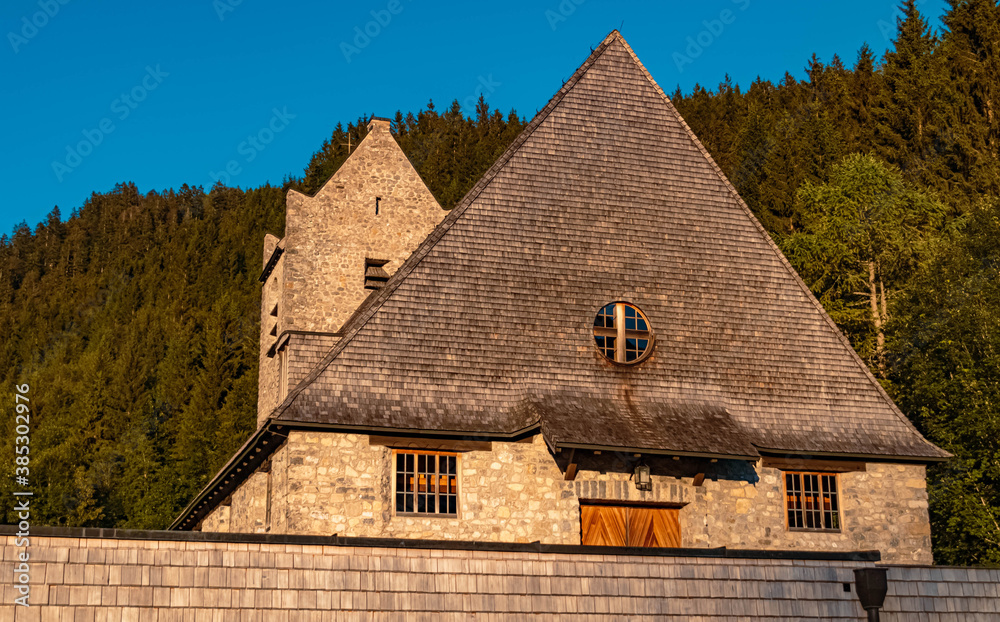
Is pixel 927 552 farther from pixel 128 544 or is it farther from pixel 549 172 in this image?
pixel 128 544

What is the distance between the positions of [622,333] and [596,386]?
44.0 inches

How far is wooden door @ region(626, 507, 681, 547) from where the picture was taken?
56.0 ft

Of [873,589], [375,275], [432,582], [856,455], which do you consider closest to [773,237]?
[375,275]

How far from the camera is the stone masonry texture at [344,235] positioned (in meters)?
23.0

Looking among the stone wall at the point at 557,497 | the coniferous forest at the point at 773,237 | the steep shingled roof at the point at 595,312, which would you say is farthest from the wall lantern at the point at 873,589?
the coniferous forest at the point at 773,237

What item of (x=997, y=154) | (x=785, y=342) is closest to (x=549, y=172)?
(x=785, y=342)

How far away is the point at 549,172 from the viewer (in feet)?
62.5

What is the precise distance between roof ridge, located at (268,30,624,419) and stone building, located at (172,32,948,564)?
0.04 m

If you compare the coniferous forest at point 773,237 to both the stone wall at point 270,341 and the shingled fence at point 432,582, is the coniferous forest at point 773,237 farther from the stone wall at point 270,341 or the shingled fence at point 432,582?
the stone wall at point 270,341

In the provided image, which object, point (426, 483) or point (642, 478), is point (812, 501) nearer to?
point (642, 478)

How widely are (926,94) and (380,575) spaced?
37.6m

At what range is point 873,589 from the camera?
13.0 meters

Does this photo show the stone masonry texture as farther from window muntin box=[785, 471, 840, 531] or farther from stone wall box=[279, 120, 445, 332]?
window muntin box=[785, 471, 840, 531]

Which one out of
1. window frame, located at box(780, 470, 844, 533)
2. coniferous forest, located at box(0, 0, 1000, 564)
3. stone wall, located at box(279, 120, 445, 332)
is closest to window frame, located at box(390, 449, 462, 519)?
window frame, located at box(780, 470, 844, 533)
